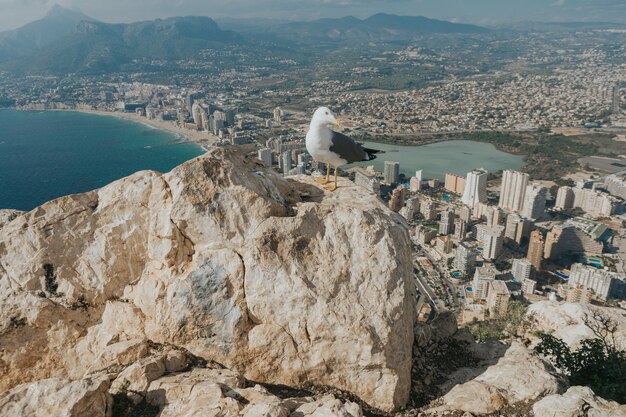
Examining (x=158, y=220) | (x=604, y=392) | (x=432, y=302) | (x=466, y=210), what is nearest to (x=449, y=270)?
(x=432, y=302)

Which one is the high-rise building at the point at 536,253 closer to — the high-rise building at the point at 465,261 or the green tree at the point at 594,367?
the high-rise building at the point at 465,261

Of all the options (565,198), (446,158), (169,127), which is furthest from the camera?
(169,127)

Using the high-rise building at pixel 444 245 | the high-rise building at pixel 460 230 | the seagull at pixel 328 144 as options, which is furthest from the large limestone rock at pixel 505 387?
the high-rise building at pixel 460 230

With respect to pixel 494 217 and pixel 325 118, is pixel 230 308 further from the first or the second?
pixel 494 217

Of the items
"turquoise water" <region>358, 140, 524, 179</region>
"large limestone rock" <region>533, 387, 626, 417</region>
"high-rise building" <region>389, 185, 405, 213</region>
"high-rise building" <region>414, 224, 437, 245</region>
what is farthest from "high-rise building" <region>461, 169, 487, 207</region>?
"large limestone rock" <region>533, 387, 626, 417</region>

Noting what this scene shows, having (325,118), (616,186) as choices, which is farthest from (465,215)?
(325,118)
